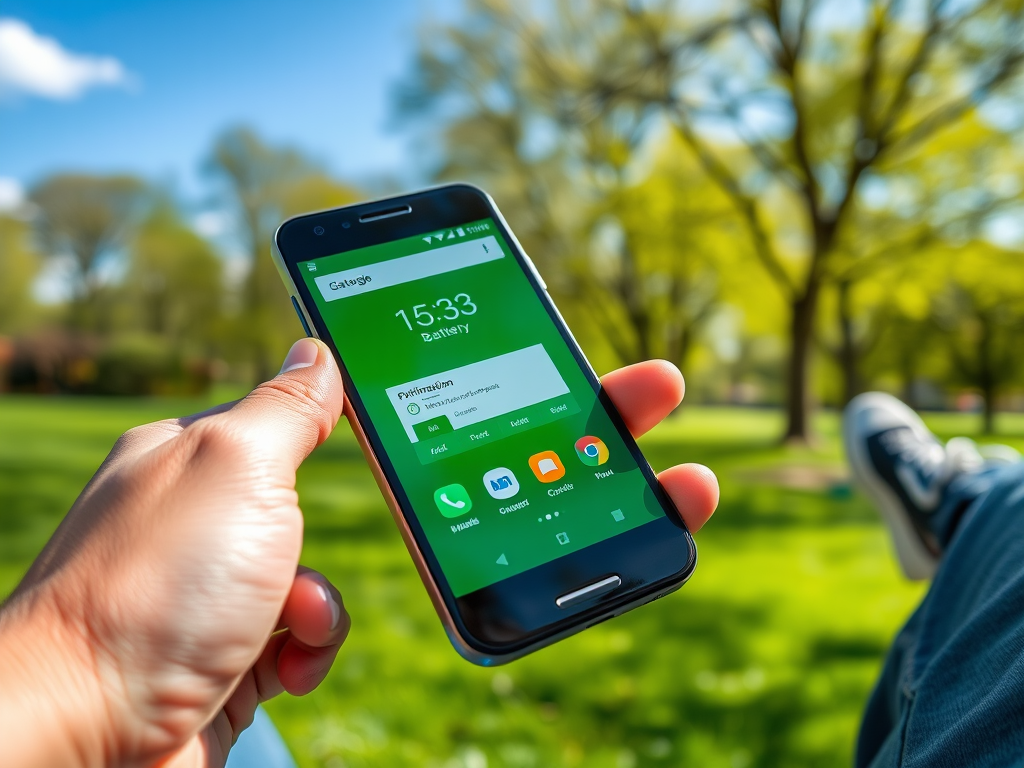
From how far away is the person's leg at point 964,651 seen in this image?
101 centimetres

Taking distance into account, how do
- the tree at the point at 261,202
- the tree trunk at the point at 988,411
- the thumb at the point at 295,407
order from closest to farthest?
1. the thumb at the point at 295,407
2. the tree trunk at the point at 988,411
3. the tree at the point at 261,202

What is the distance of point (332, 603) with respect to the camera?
3.86ft

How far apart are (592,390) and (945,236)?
380 inches

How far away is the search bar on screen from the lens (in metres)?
1.56

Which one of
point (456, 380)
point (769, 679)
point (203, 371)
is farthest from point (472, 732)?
point (203, 371)

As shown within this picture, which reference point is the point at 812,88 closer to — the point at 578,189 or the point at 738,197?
the point at 738,197

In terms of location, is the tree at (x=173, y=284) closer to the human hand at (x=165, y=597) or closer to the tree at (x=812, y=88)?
the tree at (x=812, y=88)

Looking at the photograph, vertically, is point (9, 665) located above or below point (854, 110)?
above

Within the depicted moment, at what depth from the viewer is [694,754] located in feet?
6.95

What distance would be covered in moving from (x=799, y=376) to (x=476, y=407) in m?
9.68

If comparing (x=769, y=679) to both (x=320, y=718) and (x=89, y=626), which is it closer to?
(x=320, y=718)

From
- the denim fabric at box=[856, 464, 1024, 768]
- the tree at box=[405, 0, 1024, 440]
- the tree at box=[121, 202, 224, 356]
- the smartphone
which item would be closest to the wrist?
the smartphone

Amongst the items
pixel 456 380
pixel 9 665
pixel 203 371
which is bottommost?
pixel 203 371

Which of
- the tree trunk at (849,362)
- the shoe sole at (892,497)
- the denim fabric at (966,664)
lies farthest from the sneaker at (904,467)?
the tree trunk at (849,362)
